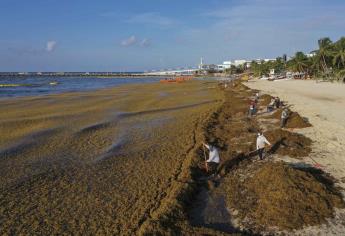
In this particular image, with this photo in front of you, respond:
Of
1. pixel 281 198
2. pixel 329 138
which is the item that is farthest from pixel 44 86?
pixel 281 198

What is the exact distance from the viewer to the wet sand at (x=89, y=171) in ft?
36.8

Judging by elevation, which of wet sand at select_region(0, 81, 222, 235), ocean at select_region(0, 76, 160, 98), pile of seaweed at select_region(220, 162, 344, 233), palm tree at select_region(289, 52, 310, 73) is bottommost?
ocean at select_region(0, 76, 160, 98)

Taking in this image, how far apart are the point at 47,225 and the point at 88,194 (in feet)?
8.13

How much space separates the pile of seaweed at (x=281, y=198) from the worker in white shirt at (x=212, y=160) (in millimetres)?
1114

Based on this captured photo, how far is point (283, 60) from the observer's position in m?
132

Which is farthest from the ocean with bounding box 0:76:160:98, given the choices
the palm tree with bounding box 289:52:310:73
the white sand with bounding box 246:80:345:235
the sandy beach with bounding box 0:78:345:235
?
the white sand with bounding box 246:80:345:235

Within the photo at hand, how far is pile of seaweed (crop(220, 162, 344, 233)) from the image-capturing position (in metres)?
10.3

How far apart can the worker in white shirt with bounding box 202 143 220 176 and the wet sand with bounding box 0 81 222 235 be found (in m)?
1.10

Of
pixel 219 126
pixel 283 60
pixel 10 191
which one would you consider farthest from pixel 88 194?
pixel 283 60

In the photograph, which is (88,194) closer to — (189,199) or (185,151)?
(189,199)

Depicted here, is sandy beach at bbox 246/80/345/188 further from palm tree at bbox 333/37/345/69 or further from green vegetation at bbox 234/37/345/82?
green vegetation at bbox 234/37/345/82

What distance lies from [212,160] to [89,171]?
206 inches

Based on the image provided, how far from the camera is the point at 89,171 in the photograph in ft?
52.2

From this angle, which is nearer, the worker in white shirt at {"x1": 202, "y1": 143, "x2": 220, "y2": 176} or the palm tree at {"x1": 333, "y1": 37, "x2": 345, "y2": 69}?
the worker in white shirt at {"x1": 202, "y1": 143, "x2": 220, "y2": 176}
